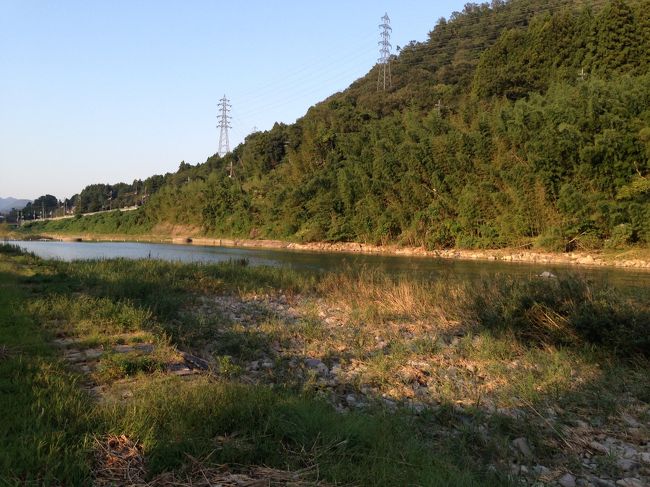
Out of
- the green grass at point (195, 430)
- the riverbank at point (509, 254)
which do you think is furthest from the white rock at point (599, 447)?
the riverbank at point (509, 254)

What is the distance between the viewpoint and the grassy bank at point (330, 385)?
336 cm

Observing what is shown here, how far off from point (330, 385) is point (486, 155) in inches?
1446

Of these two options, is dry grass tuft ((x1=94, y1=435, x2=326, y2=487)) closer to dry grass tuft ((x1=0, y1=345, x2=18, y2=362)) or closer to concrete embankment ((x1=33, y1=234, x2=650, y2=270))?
dry grass tuft ((x1=0, y1=345, x2=18, y2=362))

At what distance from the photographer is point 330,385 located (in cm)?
653

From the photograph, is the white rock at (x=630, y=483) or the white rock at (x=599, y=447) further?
the white rock at (x=599, y=447)

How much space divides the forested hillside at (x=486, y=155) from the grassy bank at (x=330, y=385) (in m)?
25.4

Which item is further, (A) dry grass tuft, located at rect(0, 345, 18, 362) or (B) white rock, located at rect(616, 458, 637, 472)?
(A) dry grass tuft, located at rect(0, 345, 18, 362)

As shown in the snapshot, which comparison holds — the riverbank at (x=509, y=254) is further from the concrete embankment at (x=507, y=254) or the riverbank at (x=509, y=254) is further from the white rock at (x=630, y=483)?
the white rock at (x=630, y=483)

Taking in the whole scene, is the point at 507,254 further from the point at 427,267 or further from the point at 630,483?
the point at 630,483

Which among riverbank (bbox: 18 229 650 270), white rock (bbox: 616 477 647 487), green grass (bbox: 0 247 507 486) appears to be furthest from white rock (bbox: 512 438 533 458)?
riverbank (bbox: 18 229 650 270)

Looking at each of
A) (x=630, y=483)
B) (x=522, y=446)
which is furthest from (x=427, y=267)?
(x=630, y=483)

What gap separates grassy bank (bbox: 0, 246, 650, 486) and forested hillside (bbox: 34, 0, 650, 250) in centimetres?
2545

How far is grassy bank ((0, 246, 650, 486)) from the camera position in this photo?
336 centimetres

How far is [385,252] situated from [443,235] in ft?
18.1
